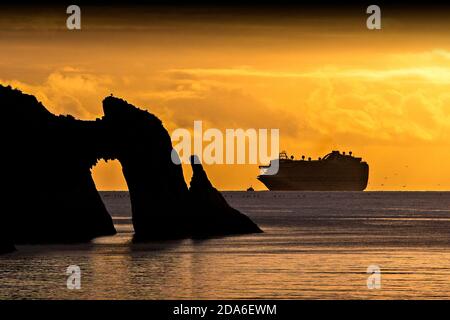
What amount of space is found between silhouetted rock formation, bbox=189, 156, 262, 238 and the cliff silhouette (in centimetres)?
10

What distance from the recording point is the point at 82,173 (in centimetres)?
8469

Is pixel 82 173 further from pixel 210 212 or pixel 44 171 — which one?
pixel 210 212

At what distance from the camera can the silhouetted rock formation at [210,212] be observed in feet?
285

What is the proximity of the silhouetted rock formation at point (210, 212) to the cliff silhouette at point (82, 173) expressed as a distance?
3.9 inches

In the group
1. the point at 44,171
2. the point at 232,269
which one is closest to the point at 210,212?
the point at 44,171

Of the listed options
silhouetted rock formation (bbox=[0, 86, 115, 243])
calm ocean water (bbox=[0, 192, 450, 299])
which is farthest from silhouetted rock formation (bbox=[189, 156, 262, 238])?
silhouetted rock formation (bbox=[0, 86, 115, 243])

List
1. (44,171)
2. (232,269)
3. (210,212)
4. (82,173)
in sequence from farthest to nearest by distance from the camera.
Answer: (210,212), (82,173), (44,171), (232,269)

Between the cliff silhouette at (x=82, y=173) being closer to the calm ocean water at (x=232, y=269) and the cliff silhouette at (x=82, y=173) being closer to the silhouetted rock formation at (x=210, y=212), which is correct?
→ the silhouetted rock formation at (x=210, y=212)

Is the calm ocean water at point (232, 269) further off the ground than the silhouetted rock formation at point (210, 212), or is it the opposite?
the silhouetted rock formation at point (210, 212)

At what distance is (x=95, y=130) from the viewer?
83.6 metres

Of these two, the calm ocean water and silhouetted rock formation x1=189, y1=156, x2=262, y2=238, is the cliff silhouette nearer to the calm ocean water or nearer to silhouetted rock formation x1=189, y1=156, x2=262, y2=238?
silhouetted rock formation x1=189, y1=156, x2=262, y2=238

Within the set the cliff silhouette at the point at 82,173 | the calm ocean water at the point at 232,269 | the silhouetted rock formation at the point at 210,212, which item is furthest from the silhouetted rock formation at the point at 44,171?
the silhouetted rock formation at the point at 210,212

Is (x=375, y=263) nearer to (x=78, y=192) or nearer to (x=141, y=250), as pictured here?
(x=141, y=250)

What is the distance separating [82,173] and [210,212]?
37.5ft
